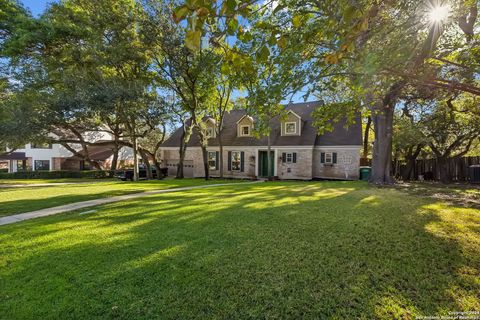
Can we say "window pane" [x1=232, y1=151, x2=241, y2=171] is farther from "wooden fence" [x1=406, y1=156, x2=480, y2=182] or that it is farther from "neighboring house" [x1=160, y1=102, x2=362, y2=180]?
"wooden fence" [x1=406, y1=156, x2=480, y2=182]

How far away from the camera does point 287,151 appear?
19656mm

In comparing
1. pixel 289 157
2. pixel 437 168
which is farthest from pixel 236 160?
pixel 437 168

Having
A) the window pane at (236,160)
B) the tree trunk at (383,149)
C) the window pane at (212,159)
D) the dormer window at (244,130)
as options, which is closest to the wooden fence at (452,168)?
the tree trunk at (383,149)

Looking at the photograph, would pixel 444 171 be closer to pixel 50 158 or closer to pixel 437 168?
pixel 437 168

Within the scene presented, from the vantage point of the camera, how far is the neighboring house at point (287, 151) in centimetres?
1820

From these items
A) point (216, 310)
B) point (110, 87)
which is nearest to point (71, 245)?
point (216, 310)

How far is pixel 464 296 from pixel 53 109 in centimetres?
1909

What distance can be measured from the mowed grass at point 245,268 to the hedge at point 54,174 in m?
22.0

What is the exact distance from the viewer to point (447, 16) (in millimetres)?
4434

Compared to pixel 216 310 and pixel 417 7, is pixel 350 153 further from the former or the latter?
pixel 216 310

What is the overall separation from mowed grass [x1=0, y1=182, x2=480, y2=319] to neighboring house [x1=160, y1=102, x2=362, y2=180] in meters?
12.0

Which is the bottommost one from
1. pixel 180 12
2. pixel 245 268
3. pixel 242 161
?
pixel 245 268

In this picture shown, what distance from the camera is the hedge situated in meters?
23.9

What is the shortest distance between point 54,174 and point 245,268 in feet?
94.6
